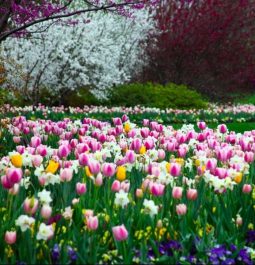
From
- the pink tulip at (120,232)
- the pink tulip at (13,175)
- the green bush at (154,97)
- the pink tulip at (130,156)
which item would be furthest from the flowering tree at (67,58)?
the pink tulip at (120,232)

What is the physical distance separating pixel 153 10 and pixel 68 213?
1839 centimetres

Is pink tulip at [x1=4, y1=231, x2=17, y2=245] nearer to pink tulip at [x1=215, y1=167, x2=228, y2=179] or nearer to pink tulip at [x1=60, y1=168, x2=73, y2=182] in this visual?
pink tulip at [x1=60, y1=168, x2=73, y2=182]

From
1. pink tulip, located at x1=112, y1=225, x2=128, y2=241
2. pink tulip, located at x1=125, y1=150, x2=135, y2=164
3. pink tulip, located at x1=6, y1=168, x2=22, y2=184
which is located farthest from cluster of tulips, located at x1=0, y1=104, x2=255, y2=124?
pink tulip, located at x1=112, y1=225, x2=128, y2=241

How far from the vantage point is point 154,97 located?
1605 cm

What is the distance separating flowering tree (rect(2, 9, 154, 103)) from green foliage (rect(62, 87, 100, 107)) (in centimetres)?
33

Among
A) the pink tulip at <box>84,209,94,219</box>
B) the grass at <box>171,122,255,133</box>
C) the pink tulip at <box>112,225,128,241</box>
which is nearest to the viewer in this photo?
the pink tulip at <box>112,225,128,241</box>

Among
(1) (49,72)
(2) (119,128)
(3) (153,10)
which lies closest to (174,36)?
(3) (153,10)

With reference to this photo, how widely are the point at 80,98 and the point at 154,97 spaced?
2007 millimetres

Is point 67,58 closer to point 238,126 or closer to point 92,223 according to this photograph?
point 238,126

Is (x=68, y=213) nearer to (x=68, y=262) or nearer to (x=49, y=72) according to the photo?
(x=68, y=262)

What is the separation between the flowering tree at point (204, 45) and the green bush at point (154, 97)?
3.76 m

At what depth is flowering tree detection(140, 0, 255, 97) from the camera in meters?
20.4

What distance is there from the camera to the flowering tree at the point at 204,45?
66.8 feet

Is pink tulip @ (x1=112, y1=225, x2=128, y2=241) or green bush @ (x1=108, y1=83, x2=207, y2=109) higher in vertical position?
green bush @ (x1=108, y1=83, x2=207, y2=109)
